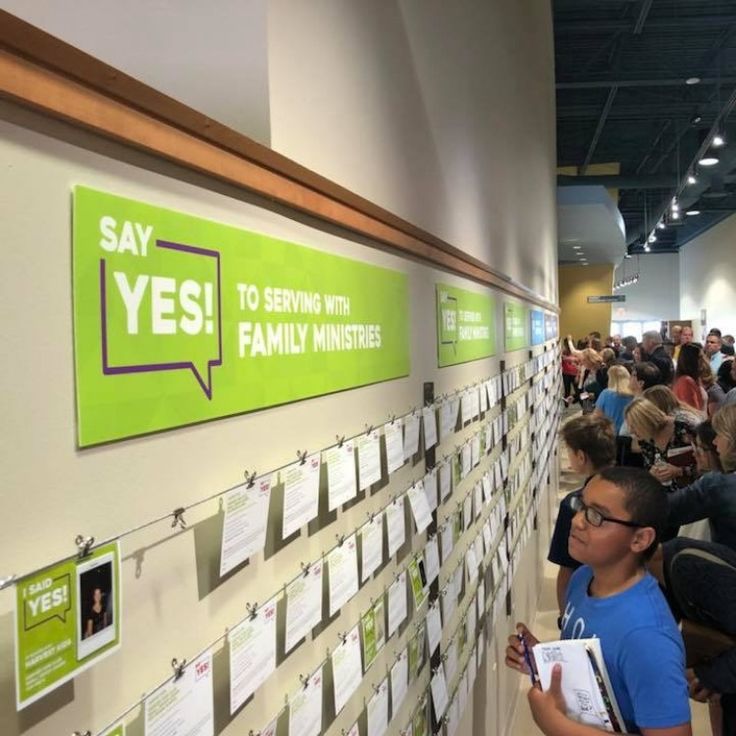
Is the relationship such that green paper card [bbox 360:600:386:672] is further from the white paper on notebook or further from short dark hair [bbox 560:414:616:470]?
short dark hair [bbox 560:414:616:470]

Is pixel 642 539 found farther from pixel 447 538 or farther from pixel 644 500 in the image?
pixel 447 538

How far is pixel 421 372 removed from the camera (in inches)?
83.9

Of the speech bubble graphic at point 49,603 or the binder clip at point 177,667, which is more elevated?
the speech bubble graphic at point 49,603

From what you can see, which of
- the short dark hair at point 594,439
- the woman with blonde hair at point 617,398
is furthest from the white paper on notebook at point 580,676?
the woman with blonde hair at point 617,398

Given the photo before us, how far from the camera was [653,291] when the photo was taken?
3044 cm

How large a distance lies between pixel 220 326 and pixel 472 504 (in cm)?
198

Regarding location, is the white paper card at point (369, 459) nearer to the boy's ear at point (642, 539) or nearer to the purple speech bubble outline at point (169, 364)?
the purple speech bubble outline at point (169, 364)

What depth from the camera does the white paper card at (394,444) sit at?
172 centimetres

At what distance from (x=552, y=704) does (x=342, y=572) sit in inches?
30.6

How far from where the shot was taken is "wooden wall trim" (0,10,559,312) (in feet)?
2.16

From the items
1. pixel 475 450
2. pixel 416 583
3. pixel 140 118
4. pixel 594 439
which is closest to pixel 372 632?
pixel 416 583

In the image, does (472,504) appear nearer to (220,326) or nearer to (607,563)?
(607,563)

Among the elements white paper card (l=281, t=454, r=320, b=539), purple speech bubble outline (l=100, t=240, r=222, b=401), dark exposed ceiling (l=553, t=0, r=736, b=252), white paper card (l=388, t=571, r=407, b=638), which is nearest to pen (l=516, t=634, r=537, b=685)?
white paper card (l=388, t=571, r=407, b=638)

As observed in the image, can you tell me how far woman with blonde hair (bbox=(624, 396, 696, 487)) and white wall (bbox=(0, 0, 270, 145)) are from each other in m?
3.67
